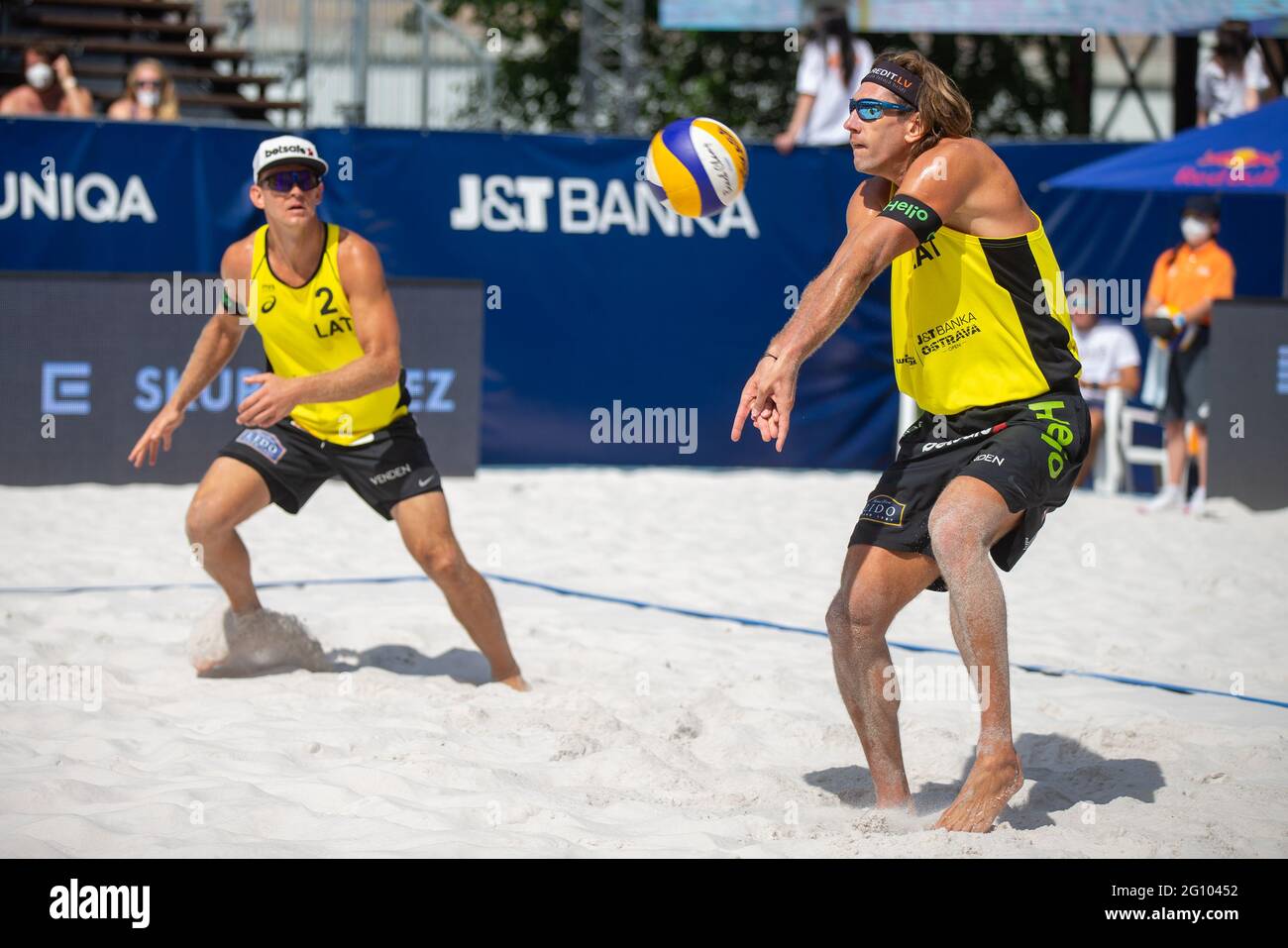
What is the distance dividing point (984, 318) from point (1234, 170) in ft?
21.4

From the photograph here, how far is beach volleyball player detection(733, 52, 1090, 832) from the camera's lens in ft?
11.5

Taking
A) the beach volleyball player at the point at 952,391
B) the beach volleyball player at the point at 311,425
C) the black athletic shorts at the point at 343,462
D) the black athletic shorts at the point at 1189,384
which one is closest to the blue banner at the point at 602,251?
the black athletic shorts at the point at 1189,384

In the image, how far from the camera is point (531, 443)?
10227 millimetres

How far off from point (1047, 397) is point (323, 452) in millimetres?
2421

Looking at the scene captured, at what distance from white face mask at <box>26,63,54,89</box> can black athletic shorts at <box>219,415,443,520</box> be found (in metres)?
7.21

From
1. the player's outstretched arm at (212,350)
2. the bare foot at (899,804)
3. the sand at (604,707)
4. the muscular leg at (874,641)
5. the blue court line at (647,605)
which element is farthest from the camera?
the blue court line at (647,605)

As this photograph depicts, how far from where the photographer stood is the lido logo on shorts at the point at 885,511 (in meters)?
3.74

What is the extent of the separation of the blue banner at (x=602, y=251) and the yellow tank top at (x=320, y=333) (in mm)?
4878

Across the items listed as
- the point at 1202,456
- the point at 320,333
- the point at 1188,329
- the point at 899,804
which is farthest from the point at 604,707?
the point at 1188,329

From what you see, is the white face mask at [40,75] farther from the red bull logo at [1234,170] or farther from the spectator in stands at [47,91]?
the red bull logo at [1234,170]

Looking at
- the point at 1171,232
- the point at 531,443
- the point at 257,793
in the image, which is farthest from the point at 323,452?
the point at 1171,232

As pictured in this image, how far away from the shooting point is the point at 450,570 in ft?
16.2

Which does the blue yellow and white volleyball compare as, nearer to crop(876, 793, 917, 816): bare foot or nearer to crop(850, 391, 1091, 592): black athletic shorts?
crop(850, 391, 1091, 592): black athletic shorts

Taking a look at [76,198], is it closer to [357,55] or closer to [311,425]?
[357,55]
